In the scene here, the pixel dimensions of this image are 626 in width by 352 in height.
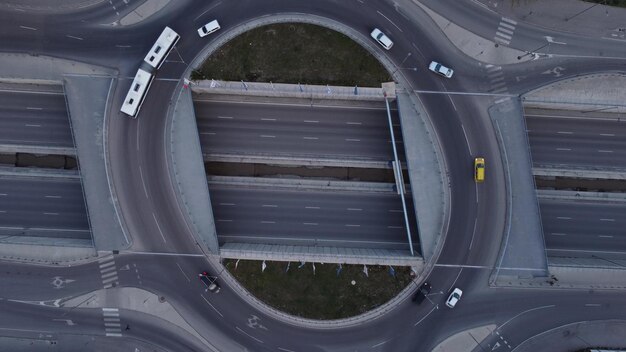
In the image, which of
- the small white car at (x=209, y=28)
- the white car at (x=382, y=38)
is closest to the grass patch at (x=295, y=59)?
the white car at (x=382, y=38)

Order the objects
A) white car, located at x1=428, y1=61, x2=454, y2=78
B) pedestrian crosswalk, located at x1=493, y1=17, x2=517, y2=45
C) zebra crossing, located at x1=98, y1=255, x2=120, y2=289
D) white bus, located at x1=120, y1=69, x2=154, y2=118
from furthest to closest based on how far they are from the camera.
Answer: zebra crossing, located at x1=98, y1=255, x2=120, y2=289 → pedestrian crosswalk, located at x1=493, y1=17, x2=517, y2=45 → white car, located at x1=428, y1=61, x2=454, y2=78 → white bus, located at x1=120, y1=69, x2=154, y2=118

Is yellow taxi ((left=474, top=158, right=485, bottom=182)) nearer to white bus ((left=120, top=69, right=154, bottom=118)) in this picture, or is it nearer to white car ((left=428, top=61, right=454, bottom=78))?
white car ((left=428, top=61, right=454, bottom=78))

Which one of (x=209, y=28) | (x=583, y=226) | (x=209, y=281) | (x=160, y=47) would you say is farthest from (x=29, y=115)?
(x=583, y=226)

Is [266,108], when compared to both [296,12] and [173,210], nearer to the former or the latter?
[296,12]

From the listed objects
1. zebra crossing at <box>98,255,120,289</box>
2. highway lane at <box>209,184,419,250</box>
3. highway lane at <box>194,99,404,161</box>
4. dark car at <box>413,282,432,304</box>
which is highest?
highway lane at <box>194,99,404,161</box>

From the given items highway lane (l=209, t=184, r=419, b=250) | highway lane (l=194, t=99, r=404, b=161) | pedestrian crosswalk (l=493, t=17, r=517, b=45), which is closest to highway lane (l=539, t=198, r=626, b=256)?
highway lane (l=209, t=184, r=419, b=250)

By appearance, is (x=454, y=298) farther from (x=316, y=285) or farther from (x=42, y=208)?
(x=42, y=208)
